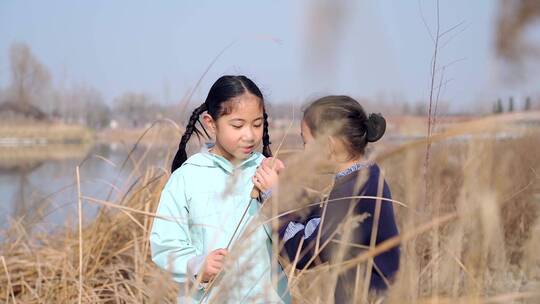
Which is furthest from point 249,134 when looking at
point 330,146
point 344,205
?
point 330,146

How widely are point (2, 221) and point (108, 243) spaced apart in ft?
5.63

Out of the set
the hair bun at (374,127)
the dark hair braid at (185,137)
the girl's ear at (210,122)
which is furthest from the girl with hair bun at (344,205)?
the dark hair braid at (185,137)

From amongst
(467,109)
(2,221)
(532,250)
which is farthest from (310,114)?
(2,221)

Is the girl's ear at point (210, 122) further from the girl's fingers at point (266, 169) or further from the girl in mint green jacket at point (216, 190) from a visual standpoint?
the girl's fingers at point (266, 169)

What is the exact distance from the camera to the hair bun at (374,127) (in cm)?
160

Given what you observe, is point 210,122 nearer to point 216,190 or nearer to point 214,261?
point 216,190

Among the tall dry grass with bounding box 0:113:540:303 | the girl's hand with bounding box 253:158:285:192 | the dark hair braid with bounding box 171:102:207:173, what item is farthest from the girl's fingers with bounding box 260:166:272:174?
the dark hair braid with bounding box 171:102:207:173

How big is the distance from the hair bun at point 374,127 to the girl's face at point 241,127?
1.01 feet

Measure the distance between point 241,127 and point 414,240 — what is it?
59cm

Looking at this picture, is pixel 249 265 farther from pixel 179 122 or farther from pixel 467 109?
pixel 179 122

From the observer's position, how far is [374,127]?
1663 mm

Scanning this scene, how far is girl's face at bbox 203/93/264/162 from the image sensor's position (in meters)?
1.54

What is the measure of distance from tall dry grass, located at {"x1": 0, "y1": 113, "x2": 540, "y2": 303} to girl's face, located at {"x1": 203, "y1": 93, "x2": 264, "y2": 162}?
148 mm

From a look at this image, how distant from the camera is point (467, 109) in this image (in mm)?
1224
